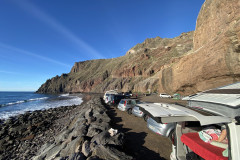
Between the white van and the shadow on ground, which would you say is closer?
the white van

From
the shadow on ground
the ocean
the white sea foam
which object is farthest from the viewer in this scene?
the ocean

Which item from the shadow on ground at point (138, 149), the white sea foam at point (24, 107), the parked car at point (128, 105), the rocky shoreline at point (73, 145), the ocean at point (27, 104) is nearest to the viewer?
the rocky shoreline at point (73, 145)

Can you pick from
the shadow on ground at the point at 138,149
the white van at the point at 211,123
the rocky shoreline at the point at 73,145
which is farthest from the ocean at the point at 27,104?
the white van at the point at 211,123

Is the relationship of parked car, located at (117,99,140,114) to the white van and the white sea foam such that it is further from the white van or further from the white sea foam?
the white sea foam

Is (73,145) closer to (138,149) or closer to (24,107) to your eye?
(138,149)

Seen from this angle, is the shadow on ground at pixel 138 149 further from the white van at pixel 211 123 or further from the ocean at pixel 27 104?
the ocean at pixel 27 104

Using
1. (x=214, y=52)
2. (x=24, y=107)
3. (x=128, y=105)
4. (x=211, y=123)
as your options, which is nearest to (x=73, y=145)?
(x=211, y=123)

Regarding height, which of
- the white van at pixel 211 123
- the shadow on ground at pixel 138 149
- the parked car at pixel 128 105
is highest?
the white van at pixel 211 123

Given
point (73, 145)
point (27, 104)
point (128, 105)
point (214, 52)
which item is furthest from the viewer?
point (27, 104)

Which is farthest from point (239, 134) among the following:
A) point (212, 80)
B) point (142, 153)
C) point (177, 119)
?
point (212, 80)

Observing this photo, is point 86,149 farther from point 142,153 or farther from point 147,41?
point 147,41

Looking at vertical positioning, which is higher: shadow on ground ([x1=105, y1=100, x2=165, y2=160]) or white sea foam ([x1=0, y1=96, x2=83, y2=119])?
shadow on ground ([x1=105, y1=100, x2=165, y2=160])

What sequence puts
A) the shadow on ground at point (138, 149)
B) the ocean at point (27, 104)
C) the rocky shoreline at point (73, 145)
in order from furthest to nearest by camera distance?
the ocean at point (27, 104) < the shadow on ground at point (138, 149) < the rocky shoreline at point (73, 145)

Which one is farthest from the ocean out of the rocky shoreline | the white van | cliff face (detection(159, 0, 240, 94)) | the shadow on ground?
cliff face (detection(159, 0, 240, 94))
